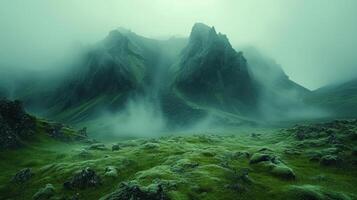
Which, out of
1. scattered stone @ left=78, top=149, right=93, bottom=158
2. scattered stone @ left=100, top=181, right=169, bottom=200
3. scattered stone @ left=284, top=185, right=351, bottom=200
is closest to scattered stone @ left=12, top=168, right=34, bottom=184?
scattered stone @ left=78, top=149, right=93, bottom=158

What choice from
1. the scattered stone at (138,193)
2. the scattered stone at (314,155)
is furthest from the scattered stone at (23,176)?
the scattered stone at (314,155)

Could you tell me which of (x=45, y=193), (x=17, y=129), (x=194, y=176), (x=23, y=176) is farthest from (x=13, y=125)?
(x=194, y=176)

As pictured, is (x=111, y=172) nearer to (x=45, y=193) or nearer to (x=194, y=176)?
(x=45, y=193)

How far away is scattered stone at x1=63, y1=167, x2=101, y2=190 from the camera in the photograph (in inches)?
3211

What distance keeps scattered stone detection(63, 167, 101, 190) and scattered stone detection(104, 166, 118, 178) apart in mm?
4224

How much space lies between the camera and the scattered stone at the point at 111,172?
8838 cm

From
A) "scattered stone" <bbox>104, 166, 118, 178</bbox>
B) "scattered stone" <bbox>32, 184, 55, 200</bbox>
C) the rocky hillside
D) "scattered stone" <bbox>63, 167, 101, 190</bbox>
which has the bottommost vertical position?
"scattered stone" <bbox>32, 184, 55, 200</bbox>

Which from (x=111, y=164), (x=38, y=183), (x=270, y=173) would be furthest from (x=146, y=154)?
(x=270, y=173)

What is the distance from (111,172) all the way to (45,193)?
16.3 meters

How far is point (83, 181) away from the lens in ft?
270

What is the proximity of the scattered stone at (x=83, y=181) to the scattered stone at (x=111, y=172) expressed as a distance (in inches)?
166

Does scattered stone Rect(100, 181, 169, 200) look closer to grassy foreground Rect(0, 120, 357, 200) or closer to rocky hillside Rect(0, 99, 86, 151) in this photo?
grassy foreground Rect(0, 120, 357, 200)

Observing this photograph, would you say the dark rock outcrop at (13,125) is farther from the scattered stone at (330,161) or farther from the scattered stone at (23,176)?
the scattered stone at (330,161)

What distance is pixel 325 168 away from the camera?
96.8m
